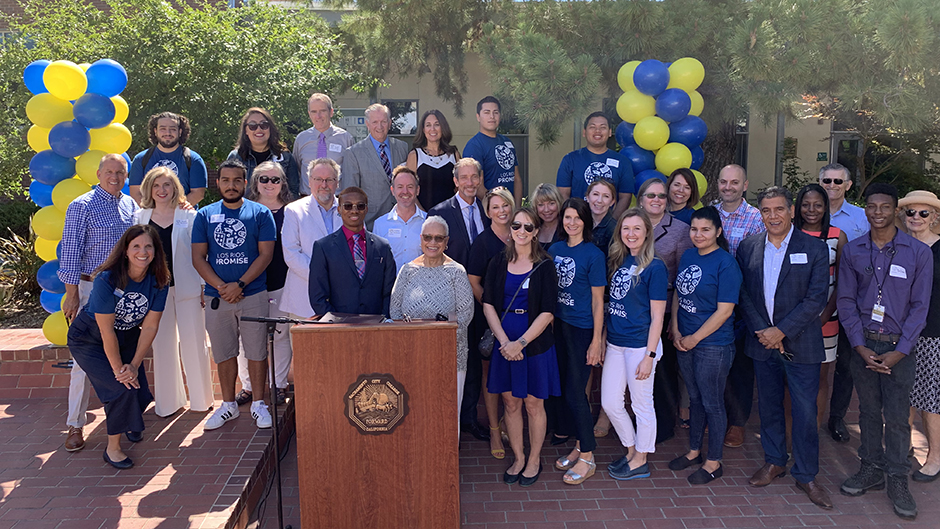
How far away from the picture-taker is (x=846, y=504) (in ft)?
12.4

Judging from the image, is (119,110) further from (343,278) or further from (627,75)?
(627,75)

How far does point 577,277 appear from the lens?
3877mm

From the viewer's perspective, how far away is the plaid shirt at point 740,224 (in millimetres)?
4398

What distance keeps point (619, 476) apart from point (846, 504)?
1.32m

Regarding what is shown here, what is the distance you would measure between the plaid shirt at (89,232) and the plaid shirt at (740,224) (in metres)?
4.27

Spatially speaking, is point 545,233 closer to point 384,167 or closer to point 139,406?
point 384,167

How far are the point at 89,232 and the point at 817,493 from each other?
16.4ft

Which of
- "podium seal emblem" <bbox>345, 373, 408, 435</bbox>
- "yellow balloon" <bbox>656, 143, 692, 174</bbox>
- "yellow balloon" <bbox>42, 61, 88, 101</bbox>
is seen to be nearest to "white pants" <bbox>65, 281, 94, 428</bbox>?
"yellow balloon" <bbox>42, 61, 88, 101</bbox>

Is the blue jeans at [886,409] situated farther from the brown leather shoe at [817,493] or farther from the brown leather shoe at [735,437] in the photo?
the brown leather shoe at [735,437]

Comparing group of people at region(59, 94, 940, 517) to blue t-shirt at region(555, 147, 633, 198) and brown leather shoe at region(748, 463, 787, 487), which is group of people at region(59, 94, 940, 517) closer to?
brown leather shoe at region(748, 463, 787, 487)

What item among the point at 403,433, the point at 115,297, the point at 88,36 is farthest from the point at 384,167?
the point at 88,36

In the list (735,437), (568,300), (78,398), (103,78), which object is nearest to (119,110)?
(103,78)

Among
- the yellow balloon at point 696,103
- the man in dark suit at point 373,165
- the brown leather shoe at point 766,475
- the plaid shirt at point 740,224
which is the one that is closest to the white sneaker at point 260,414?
the man in dark suit at point 373,165

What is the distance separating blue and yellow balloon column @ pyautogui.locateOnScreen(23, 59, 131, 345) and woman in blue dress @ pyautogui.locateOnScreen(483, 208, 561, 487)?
138 inches
